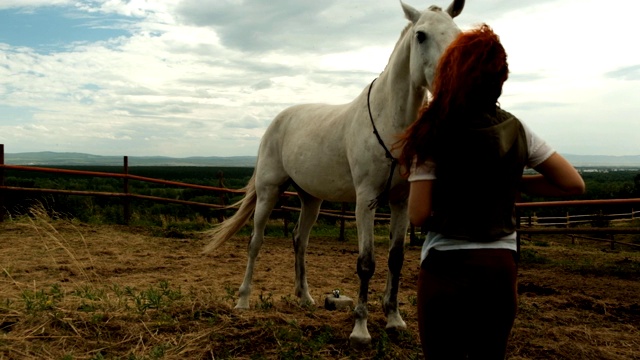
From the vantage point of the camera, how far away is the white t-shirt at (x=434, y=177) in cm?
153

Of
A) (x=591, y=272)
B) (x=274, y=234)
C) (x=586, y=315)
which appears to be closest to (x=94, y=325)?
(x=586, y=315)

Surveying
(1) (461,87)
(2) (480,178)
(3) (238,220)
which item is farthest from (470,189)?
(3) (238,220)

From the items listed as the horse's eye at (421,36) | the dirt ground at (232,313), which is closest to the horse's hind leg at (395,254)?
the dirt ground at (232,313)

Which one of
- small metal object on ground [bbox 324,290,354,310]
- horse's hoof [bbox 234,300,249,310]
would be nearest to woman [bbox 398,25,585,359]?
small metal object on ground [bbox 324,290,354,310]

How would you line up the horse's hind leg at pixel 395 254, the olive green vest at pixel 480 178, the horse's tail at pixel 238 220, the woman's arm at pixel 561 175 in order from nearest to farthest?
the olive green vest at pixel 480 178
the woman's arm at pixel 561 175
the horse's hind leg at pixel 395 254
the horse's tail at pixel 238 220

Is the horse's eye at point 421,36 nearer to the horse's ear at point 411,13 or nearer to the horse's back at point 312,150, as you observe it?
the horse's ear at point 411,13

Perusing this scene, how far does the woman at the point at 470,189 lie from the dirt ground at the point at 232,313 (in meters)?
1.68

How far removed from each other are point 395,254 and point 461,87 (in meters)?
2.36

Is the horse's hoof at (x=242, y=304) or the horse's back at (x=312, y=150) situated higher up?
the horse's back at (x=312, y=150)

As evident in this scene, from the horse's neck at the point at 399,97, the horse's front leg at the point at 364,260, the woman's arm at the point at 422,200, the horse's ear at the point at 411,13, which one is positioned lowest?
the horse's front leg at the point at 364,260

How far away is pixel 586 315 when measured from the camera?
462cm

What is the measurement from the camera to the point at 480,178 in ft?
4.83

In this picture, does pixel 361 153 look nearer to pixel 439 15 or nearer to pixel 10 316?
pixel 439 15

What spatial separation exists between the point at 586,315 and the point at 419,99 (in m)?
2.87
